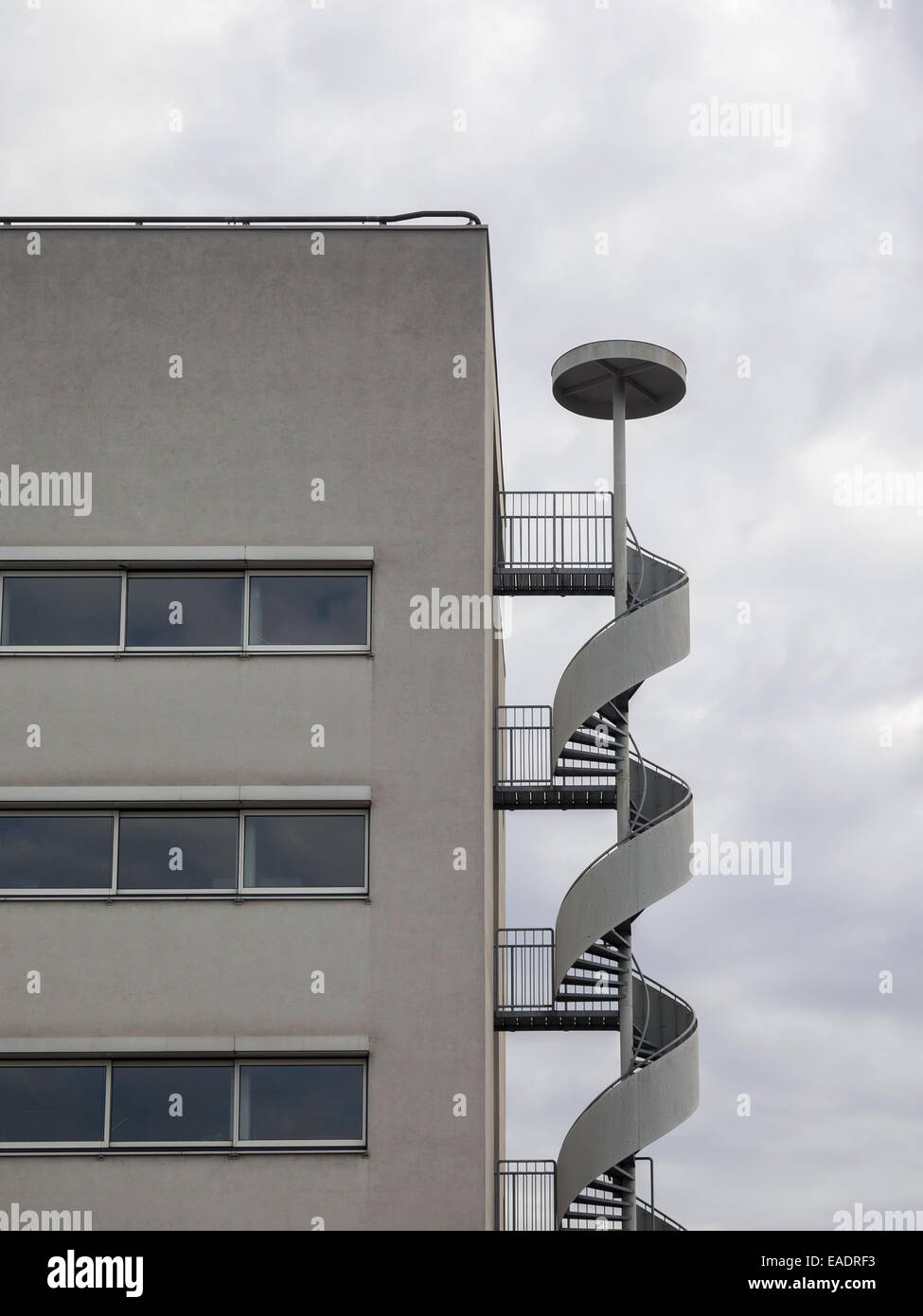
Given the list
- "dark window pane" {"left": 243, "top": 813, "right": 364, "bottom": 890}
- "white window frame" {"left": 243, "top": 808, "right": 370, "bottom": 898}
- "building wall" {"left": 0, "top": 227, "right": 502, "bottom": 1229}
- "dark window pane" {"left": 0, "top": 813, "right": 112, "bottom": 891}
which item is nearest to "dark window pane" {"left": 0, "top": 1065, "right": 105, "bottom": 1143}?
"building wall" {"left": 0, "top": 227, "right": 502, "bottom": 1229}

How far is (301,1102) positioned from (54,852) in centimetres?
388

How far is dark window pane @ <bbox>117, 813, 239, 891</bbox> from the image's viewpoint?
20.6 metres

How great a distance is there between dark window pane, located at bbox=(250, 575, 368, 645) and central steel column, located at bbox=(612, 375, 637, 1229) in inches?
168

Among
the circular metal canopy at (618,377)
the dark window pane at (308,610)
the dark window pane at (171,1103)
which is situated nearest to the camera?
the dark window pane at (171,1103)

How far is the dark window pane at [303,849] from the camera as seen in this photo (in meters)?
20.5

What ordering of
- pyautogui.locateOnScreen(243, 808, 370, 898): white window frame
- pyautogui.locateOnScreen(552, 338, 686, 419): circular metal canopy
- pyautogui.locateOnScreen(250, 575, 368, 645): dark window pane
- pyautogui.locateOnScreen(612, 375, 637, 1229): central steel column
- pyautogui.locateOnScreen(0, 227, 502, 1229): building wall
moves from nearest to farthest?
pyautogui.locateOnScreen(0, 227, 502, 1229): building wall → pyautogui.locateOnScreen(243, 808, 370, 898): white window frame → pyautogui.locateOnScreen(250, 575, 368, 645): dark window pane → pyautogui.locateOnScreen(612, 375, 637, 1229): central steel column → pyautogui.locateOnScreen(552, 338, 686, 419): circular metal canopy

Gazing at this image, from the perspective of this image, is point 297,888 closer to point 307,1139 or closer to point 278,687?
point 278,687

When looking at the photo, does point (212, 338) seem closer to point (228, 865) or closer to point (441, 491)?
point (441, 491)

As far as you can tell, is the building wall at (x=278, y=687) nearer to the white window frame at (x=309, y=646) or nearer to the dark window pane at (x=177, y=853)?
the white window frame at (x=309, y=646)

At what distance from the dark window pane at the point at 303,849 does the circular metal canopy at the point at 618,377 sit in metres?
7.97

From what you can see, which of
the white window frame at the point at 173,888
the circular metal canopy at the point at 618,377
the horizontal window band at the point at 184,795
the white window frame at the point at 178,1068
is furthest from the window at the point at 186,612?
the circular metal canopy at the point at 618,377

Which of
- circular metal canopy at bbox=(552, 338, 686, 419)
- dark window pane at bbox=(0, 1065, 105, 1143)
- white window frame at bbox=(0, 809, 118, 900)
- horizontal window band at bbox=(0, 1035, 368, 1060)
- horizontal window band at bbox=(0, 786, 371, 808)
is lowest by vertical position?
dark window pane at bbox=(0, 1065, 105, 1143)

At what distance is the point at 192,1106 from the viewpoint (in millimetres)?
19922

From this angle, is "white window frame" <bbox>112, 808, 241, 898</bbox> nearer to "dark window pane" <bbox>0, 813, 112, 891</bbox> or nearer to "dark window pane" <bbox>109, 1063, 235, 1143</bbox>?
"dark window pane" <bbox>0, 813, 112, 891</bbox>
